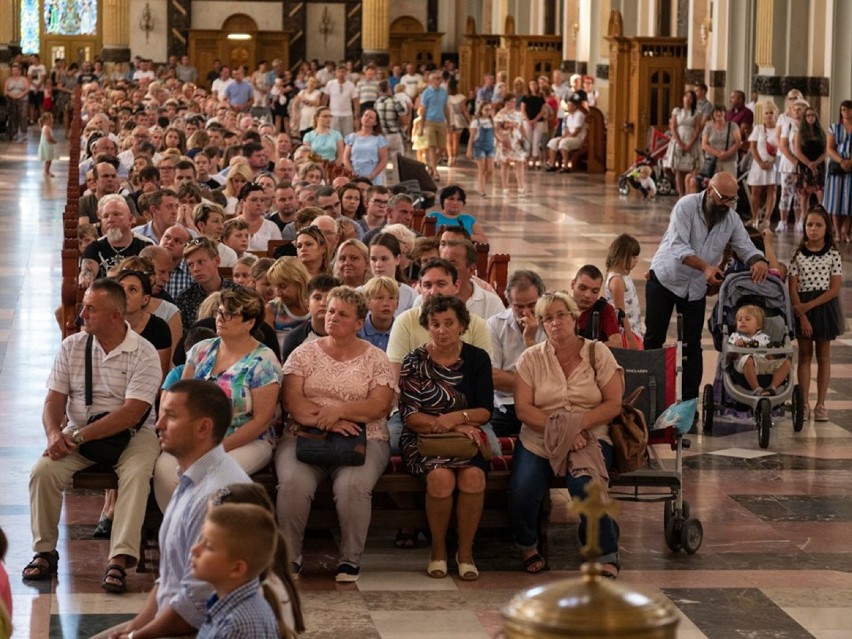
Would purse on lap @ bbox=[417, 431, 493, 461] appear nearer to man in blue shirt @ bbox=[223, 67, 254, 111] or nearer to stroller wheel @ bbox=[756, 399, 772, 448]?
stroller wheel @ bbox=[756, 399, 772, 448]

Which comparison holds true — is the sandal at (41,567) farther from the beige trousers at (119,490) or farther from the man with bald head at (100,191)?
the man with bald head at (100,191)

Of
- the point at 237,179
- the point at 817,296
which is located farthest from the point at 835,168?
the point at 817,296

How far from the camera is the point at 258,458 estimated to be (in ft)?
25.9

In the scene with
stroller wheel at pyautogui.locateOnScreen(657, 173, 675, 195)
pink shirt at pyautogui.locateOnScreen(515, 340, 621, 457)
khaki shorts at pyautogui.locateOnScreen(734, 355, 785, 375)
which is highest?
stroller wheel at pyautogui.locateOnScreen(657, 173, 675, 195)

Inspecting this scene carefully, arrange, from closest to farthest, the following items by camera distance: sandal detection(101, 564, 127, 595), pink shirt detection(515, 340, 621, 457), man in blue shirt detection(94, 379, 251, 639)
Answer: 1. man in blue shirt detection(94, 379, 251, 639)
2. sandal detection(101, 564, 127, 595)
3. pink shirt detection(515, 340, 621, 457)

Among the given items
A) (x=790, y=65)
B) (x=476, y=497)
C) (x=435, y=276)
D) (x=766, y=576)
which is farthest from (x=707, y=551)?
(x=790, y=65)

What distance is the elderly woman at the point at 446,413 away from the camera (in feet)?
25.8

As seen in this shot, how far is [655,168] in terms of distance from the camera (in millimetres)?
28344

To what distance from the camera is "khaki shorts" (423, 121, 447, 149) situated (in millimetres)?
31684

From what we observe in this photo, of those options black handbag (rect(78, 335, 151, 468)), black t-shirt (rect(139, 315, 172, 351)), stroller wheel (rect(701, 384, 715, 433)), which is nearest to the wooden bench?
black handbag (rect(78, 335, 151, 468))

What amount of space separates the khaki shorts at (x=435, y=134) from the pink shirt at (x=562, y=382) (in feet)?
77.4

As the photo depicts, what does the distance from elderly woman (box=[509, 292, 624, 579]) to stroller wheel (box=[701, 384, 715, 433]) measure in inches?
120

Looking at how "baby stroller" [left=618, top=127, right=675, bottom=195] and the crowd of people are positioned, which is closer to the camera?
the crowd of people

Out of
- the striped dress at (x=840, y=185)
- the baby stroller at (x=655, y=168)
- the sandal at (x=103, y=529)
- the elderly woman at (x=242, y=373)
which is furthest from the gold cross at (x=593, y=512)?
the baby stroller at (x=655, y=168)
